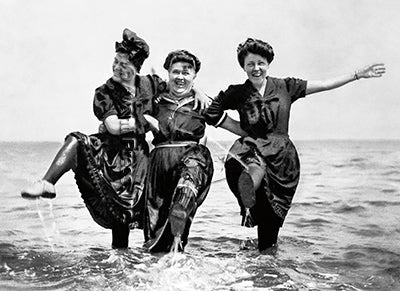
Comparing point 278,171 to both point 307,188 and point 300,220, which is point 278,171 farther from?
point 307,188

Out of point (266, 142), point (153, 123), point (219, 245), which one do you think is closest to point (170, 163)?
point (153, 123)

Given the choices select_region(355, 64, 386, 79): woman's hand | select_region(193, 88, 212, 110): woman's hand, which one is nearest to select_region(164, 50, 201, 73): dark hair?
select_region(193, 88, 212, 110): woman's hand

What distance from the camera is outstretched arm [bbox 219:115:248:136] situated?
4.79 metres

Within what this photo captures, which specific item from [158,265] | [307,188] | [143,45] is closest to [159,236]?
[158,265]

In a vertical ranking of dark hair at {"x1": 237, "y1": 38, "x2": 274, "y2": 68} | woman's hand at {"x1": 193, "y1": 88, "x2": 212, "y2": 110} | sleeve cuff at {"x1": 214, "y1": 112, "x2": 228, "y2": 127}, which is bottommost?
sleeve cuff at {"x1": 214, "y1": 112, "x2": 228, "y2": 127}

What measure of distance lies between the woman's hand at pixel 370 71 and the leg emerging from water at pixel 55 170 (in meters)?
2.04

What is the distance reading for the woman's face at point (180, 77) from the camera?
461 cm

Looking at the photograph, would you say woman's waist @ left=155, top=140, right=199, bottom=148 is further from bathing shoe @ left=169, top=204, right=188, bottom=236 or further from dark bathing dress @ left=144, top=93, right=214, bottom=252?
bathing shoe @ left=169, top=204, right=188, bottom=236

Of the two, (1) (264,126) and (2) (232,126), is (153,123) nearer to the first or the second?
(2) (232,126)

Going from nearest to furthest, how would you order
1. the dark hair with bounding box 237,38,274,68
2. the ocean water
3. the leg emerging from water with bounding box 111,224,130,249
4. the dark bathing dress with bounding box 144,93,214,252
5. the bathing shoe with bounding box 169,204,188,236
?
the ocean water → the bathing shoe with bounding box 169,204,188,236 → the dark bathing dress with bounding box 144,93,214,252 → the dark hair with bounding box 237,38,274,68 → the leg emerging from water with bounding box 111,224,130,249

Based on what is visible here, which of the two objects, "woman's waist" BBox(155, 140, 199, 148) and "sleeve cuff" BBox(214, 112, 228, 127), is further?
"sleeve cuff" BBox(214, 112, 228, 127)

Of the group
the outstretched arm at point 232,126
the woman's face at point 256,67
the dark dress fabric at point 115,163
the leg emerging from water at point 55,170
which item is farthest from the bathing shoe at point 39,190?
the woman's face at point 256,67

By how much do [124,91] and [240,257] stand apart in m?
1.43

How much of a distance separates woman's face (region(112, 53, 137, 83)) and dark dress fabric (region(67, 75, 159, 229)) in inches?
2.3
